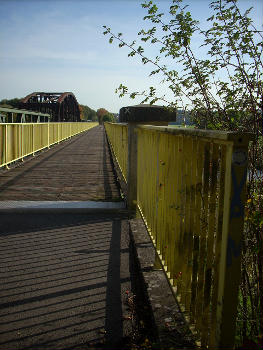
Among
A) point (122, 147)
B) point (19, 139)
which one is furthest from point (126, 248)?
Answer: point (19, 139)

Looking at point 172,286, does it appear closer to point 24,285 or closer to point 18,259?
point 24,285

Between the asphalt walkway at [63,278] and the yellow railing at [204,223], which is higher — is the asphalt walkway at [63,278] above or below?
below

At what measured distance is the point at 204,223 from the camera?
1.82 m

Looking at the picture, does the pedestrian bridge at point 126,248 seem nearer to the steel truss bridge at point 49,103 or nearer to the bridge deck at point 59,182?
the bridge deck at point 59,182

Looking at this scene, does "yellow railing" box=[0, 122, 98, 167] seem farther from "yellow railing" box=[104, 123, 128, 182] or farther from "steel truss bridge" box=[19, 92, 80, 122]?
"steel truss bridge" box=[19, 92, 80, 122]

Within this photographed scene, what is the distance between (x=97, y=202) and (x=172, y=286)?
11.5 ft

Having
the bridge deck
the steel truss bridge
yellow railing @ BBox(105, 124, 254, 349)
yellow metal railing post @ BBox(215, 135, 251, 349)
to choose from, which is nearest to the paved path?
yellow railing @ BBox(105, 124, 254, 349)

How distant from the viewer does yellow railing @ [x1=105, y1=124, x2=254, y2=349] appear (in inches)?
54.9

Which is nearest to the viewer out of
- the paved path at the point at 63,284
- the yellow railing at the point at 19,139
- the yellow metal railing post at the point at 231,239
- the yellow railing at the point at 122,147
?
the yellow metal railing post at the point at 231,239

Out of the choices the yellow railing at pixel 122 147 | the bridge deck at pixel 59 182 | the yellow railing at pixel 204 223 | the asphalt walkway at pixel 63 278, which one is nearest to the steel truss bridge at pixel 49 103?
the bridge deck at pixel 59 182

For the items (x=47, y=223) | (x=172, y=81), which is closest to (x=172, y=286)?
(x=172, y=81)

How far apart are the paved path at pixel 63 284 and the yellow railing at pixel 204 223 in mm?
598

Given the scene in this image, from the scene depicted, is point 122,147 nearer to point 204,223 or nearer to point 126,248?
point 126,248

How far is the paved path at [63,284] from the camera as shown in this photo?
2.38 metres
